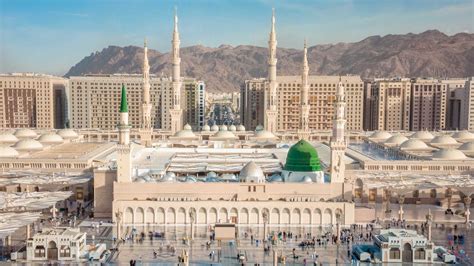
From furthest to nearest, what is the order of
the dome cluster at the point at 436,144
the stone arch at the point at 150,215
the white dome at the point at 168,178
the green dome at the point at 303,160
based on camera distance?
the dome cluster at the point at 436,144
the green dome at the point at 303,160
the white dome at the point at 168,178
the stone arch at the point at 150,215

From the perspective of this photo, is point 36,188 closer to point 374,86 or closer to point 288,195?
point 288,195

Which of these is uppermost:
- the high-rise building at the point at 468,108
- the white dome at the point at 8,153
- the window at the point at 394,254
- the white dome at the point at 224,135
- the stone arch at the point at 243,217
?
the high-rise building at the point at 468,108

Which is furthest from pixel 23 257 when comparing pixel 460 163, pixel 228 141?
pixel 228 141

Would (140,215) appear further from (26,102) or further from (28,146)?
(26,102)

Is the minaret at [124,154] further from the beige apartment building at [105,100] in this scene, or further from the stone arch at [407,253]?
the beige apartment building at [105,100]

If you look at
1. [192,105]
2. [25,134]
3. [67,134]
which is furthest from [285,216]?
[192,105]

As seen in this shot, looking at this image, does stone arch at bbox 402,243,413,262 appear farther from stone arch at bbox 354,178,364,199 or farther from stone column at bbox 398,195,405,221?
stone arch at bbox 354,178,364,199

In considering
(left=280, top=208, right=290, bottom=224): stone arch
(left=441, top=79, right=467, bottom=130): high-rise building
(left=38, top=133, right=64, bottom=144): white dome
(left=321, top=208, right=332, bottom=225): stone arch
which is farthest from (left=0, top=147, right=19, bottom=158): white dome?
(left=441, top=79, right=467, bottom=130): high-rise building

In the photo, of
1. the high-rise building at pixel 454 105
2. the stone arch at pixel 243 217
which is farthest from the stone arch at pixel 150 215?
the high-rise building at pixel 454 105

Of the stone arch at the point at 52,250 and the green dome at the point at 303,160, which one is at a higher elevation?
the green dome at the point at 303,160
